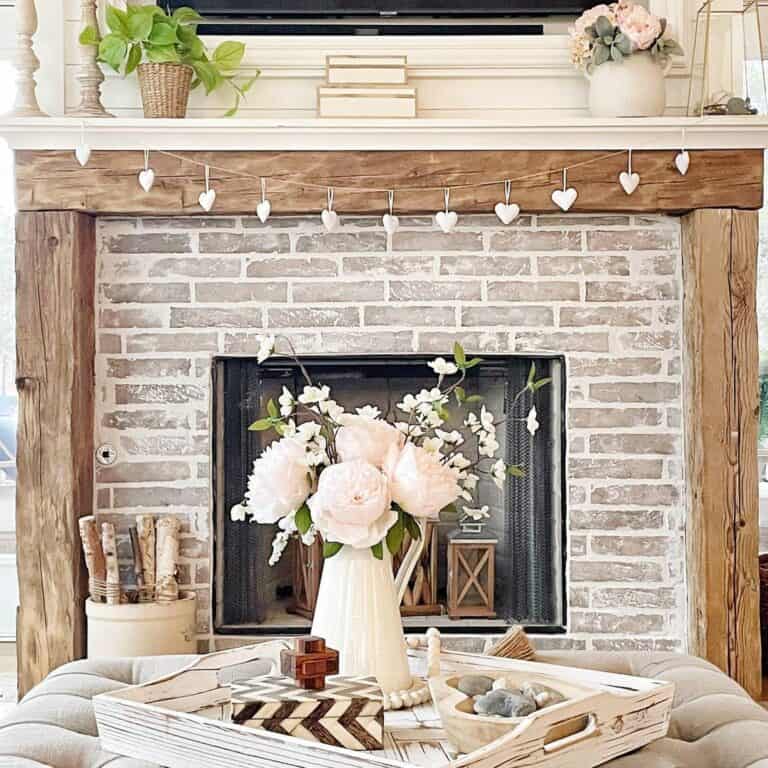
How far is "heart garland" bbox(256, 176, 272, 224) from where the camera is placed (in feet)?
10.7

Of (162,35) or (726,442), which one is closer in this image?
(162,35)

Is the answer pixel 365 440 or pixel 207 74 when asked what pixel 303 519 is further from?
pixel 207 74

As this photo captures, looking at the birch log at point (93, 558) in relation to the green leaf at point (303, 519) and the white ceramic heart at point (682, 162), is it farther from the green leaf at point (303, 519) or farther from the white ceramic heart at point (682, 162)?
the white ceramic heart at point (682, 162)

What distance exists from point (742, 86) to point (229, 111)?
148cm

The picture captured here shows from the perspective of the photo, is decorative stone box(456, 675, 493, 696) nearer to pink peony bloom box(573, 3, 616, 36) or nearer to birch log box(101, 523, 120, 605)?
birch log box(101, 523, 120, 605)

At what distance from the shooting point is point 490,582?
3576 mm

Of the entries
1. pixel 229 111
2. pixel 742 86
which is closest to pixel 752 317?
pixel 742 86

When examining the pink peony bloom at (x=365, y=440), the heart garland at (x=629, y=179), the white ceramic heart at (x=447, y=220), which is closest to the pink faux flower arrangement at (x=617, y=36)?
the heart garland at (x=629, y=179)

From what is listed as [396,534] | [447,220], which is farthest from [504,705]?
[447,220]

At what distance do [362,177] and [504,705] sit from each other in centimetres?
192

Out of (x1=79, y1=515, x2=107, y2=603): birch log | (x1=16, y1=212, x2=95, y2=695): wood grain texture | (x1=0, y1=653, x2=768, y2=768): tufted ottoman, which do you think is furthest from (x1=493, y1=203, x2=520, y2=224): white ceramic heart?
(x1=79, y1=515, x2=107, y2=603): birch log

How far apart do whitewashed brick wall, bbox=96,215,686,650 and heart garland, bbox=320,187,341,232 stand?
126 mm

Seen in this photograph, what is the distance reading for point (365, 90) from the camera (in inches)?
130

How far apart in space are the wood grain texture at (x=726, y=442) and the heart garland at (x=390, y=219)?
84 centimetres
